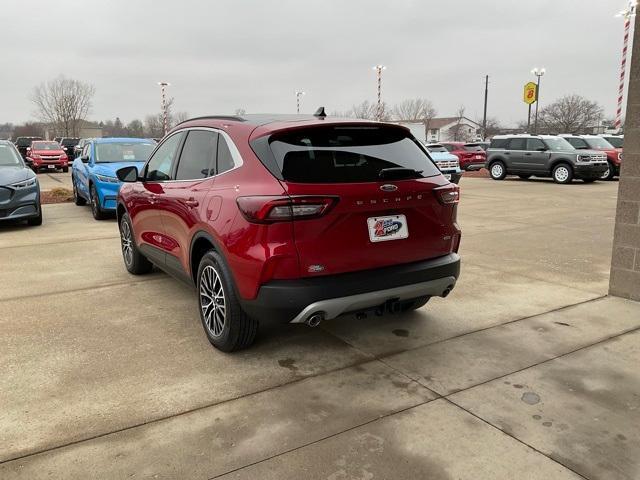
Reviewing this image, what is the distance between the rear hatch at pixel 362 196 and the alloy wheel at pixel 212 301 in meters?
0.85

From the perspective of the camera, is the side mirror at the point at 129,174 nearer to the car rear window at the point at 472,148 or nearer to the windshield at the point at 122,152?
the windshield at the point at 122,152

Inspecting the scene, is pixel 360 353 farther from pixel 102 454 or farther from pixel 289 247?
pixel 102 454

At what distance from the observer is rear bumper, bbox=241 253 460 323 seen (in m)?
3.21

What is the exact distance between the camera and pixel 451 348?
3941 mm

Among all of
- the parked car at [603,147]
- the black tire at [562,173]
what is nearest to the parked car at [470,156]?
the parked car at [603,147]

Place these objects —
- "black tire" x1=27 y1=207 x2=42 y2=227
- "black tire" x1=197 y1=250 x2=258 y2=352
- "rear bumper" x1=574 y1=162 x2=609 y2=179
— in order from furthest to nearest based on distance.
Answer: "rear bumper" x1=574 y1=162 x2=609 y2=179, "black tire" x1=27 y1=207 x2=42 y2=227, "black tire" x1=197 y1=250 x2=258 y2=352

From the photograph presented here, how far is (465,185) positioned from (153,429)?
16.9 m

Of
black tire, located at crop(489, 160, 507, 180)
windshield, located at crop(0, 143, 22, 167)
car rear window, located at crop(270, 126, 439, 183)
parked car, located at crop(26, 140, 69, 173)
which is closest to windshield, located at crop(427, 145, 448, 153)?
black tire, located at crop(489, 160, 507, 180)

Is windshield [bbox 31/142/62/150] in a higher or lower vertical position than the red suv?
higher

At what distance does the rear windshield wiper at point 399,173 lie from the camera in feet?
11.4

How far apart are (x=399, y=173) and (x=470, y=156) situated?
81.4 ft

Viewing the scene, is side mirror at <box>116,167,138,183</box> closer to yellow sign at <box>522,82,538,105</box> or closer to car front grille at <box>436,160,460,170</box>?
car front grille at <box>436,160,460,170</box>

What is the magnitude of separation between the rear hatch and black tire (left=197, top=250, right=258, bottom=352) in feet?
2.21

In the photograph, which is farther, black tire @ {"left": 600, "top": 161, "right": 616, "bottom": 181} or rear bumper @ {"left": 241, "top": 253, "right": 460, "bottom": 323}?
black tire @ {"left": 600, "top": 161, "right": 616, "bottom": 181}
